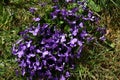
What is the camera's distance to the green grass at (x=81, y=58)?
3102 millimetres

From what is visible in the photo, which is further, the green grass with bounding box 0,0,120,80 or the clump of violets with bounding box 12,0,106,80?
the green grass with bounding box 0,0,120,80

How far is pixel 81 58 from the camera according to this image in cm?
316

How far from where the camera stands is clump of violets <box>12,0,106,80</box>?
9.75 ft

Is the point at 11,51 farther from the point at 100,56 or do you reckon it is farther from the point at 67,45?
the point at 100,56

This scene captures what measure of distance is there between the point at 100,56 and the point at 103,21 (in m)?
0.40

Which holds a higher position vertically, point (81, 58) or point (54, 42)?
point (54, 42)

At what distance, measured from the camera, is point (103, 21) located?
340cm

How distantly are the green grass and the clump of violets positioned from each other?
98 millimetres

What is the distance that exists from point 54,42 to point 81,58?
0.33 metres

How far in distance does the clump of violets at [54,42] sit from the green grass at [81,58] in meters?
0.10

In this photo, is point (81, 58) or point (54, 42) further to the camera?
point (81, 58)

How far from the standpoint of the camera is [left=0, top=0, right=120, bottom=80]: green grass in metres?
3.10

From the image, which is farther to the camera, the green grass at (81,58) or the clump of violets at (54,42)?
the green grass at (81,58)

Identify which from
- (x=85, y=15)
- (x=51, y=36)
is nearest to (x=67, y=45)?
(x=51, y=36)
